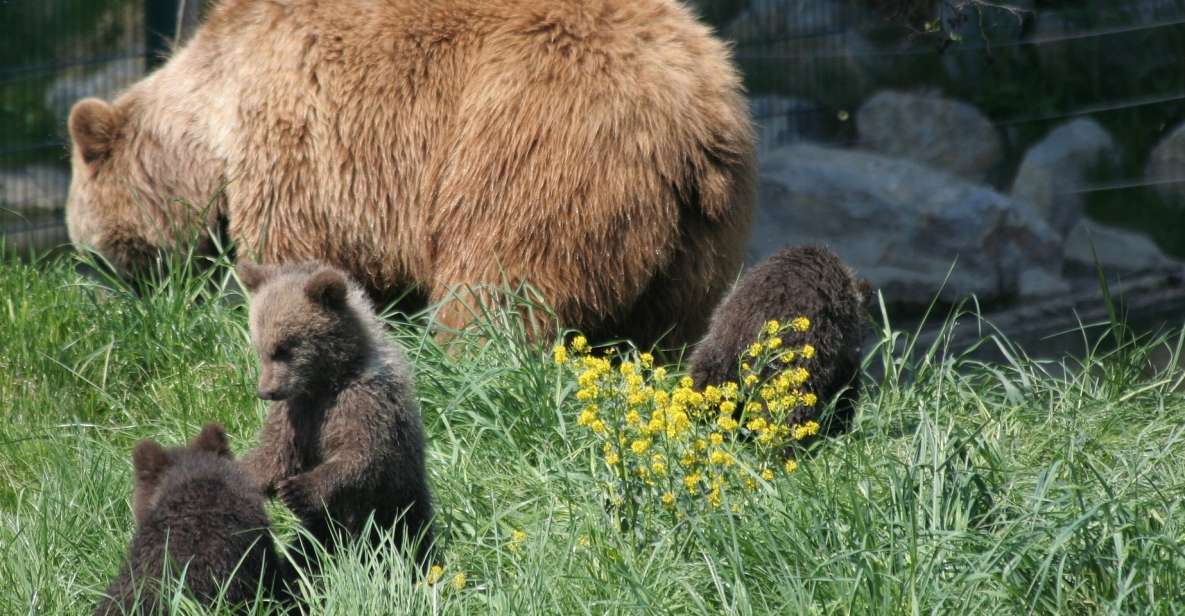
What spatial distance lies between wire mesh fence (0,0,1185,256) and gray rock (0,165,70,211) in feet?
0.03

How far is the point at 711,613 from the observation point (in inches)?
138

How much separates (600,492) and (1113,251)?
29.2 feet

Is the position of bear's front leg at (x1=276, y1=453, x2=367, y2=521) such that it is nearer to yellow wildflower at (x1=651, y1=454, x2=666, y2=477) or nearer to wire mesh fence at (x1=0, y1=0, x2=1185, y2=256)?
yellow wildflower at (x1=651, y1=454, x2=666, y2=477)

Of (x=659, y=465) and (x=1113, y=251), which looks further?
(x=1113, y=251)

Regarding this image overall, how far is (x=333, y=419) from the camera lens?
12.5 ft

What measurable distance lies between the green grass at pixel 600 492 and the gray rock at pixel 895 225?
17.4 ft

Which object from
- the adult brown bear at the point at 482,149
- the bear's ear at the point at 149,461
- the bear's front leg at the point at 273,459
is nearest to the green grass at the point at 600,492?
the bear's front leg at the point at 273,459

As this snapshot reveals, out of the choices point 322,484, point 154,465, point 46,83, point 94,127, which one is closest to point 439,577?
point 322,484

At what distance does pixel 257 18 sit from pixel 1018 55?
830 cm

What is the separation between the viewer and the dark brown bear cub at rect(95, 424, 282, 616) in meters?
3.54

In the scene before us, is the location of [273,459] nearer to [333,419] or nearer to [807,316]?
[333,419]

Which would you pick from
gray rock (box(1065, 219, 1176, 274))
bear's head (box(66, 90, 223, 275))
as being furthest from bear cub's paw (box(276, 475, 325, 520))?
gray rock (box(1065, 219, 1176, 274))

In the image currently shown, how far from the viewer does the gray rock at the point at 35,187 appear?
1108 centimetres

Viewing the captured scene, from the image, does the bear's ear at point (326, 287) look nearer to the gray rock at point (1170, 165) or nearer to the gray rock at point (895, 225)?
the gray rock at point (895, 225)
